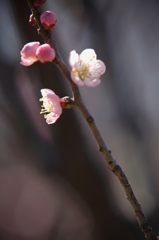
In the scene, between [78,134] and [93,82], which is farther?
[78,134]

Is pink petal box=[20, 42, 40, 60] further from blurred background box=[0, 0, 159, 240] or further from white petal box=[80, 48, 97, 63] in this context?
blurred background box=[0, 0, 159, 240]

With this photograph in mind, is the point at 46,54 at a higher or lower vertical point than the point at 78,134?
lower

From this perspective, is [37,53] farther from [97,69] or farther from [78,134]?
[78,134]

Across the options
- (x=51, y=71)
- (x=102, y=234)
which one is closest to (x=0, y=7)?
(x=51, y=71)

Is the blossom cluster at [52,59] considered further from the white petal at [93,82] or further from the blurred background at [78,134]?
the blurred background at [78,134]

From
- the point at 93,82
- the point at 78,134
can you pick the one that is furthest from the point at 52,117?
the point at 78,134

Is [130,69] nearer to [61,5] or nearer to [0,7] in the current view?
[61,5]

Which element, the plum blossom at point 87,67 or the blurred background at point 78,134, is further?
the blurred background at point 78,134

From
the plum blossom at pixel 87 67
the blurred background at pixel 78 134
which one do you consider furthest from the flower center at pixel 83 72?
the blurred background at pixel 78 134

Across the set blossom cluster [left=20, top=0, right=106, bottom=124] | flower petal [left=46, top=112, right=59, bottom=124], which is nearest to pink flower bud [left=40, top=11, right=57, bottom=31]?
blossom cluster [left=20, top=0, right=106, bottom=124]
